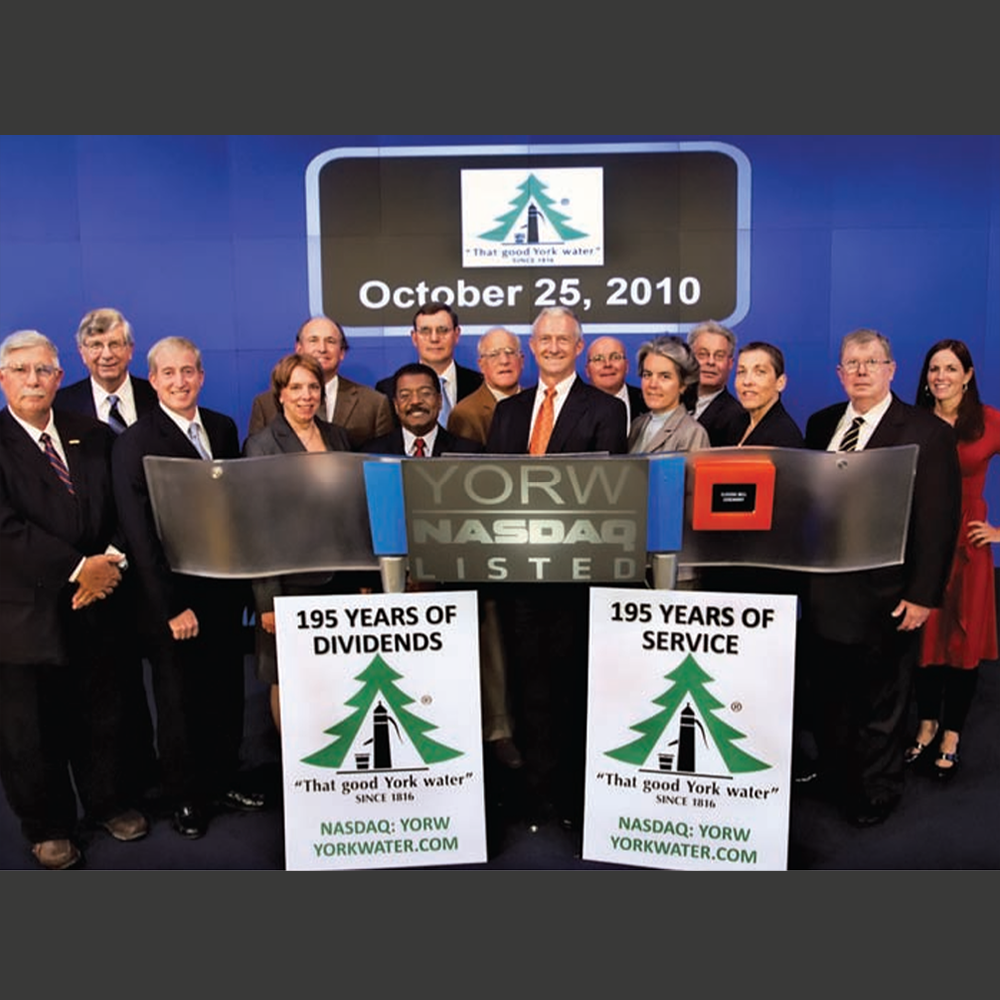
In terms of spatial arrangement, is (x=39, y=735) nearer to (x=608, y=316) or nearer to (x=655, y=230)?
(x=608, y=316)

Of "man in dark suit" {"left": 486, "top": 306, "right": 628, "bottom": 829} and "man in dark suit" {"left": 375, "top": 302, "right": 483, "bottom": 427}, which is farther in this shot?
"man in dark suit" {"left": 375, "top": 302, "right": 483, "bottom": 427}

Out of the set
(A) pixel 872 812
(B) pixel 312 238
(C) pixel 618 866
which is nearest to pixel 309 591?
(C) pixel 618 866

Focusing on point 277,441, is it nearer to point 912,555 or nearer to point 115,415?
point 115,415

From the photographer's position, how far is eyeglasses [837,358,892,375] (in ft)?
8.99

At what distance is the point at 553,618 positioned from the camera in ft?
9.30

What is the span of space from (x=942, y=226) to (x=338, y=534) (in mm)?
4204

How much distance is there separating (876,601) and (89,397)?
10.1 ft

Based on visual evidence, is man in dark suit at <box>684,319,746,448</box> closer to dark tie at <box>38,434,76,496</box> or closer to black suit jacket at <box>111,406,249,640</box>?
black suit jacket at <box>111,406,249,640</box>

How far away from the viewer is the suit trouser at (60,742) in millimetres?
2729

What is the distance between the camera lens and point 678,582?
9.62 feet

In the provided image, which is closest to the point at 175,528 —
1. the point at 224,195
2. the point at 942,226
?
the point at 224,195

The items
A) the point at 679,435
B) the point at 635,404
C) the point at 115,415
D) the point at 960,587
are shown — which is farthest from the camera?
the point at 635,404

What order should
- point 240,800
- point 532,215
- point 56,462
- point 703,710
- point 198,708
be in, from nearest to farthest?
point 703,710
point 56,462
point 198,708
point 240,800
point 532,215

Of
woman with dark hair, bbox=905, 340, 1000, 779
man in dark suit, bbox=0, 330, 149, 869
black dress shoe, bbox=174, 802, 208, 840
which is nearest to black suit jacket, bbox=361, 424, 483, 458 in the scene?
man in dark suit, bbox=0, 330, 149, 869
